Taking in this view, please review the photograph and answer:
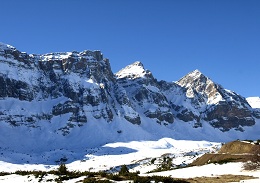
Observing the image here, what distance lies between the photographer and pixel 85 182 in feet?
98.8

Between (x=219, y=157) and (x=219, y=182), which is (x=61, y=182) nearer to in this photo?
(x=219, y=182)

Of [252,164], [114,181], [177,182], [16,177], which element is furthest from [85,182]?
[252,164]

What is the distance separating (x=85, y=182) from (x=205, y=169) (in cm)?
2341

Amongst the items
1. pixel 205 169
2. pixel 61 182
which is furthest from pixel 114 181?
pixel 205 169

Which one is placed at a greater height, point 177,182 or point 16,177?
point 16,177

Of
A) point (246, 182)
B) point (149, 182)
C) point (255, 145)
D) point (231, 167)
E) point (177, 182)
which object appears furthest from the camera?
point (255, 145)

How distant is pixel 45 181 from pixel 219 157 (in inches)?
1629

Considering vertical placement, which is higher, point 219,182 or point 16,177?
point 16,177

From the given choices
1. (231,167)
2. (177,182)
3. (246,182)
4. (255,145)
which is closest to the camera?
(177,182)

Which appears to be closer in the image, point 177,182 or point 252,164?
point 177,182

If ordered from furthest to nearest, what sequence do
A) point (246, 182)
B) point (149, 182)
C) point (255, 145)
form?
point (255, 145) → point (246, 182) → point (149, 182)

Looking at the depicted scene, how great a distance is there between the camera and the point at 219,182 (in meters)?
36.1

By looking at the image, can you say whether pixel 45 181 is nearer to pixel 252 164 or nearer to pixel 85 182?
pixel 85 182

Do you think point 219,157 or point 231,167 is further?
point 219,157
